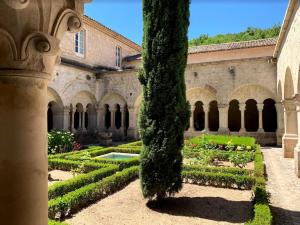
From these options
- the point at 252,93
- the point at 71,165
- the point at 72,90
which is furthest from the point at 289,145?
the point at 72,90

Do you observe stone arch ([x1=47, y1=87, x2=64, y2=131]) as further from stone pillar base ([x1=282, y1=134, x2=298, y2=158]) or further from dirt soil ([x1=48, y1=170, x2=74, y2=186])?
stone pillar base ([x1=282, y1=134, x2=298, y2=158])

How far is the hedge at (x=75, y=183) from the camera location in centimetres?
616

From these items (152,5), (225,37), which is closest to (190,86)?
(152,5)

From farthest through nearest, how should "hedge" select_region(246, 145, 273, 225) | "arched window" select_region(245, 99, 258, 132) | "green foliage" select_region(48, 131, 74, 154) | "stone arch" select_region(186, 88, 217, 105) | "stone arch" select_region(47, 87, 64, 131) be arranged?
"arched window" select_region(245, 99, 258, 132) → "stone arch" select_region(186, 88, 217, 105) → "stone arch" select_region(47, 87, 64, 131) → "green foliage" select_region(48, 131, 74, 154) → "hedge" select_region(246, 145, 273, 225)

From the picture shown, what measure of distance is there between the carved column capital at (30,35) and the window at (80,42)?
18977mm

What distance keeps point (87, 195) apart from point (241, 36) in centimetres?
3589

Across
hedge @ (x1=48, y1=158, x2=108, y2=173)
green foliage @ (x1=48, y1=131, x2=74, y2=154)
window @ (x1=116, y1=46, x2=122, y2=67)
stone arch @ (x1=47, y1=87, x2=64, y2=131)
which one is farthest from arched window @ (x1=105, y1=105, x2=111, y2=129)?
hedge @ (x1=48, y1=158, x2=108, y2=173)

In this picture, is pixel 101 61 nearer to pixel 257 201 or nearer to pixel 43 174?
pixel 257 201

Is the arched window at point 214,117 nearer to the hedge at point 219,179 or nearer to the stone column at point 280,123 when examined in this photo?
the stone column at point 280,123

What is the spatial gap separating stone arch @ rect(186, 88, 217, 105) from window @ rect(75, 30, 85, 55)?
9090 mm

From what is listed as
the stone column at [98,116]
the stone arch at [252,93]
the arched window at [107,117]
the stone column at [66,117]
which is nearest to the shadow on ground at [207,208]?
the stone arch at [252,93]

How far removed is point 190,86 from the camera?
17.5 m

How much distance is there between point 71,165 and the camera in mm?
9422

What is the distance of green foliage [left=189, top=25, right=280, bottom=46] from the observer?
111 ft
